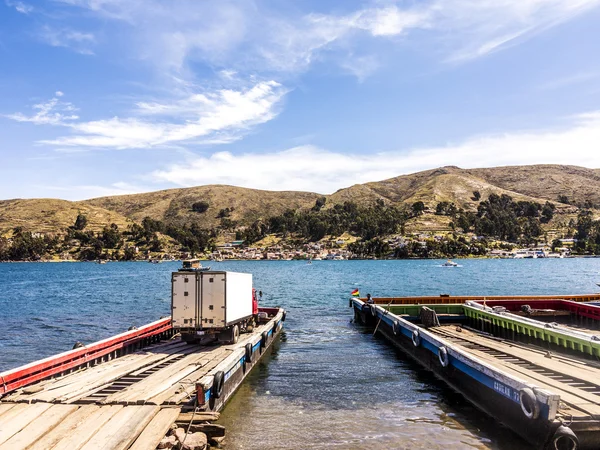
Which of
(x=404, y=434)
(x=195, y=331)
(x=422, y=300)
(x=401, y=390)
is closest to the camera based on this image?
(x=404, y=434)

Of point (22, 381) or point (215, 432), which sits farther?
point (22, 381)

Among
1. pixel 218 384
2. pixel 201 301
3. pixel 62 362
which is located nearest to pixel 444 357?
pixel 218 384

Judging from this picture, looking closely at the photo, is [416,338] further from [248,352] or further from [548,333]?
[248,352]

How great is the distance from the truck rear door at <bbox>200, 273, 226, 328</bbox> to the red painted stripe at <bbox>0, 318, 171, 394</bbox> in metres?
4.65

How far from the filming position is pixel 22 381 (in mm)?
16688

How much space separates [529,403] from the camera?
45.4ft

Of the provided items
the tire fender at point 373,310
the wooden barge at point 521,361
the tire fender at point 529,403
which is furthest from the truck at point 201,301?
the tire fender at point 373,310

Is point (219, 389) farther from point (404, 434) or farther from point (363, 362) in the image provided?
point (363, 362)

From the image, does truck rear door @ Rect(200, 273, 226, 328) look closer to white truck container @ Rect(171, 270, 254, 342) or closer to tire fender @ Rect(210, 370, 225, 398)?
white truck container @ Rect(171, 270, 254, 342)

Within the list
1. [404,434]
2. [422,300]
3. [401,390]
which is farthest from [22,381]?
[422,300]

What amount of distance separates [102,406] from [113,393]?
4.99 feet

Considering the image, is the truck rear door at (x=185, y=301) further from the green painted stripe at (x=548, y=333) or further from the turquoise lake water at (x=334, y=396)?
the green painted stripe at (x=548, y=333)

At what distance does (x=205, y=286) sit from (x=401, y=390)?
10336mm

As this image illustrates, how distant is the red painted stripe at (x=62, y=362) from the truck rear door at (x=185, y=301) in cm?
334
